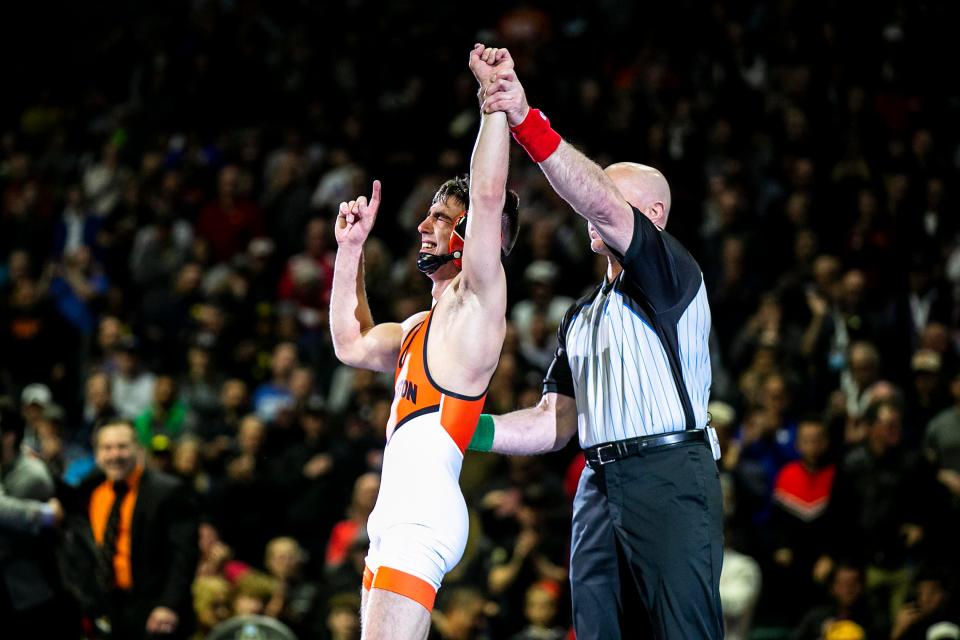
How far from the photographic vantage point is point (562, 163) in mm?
4812

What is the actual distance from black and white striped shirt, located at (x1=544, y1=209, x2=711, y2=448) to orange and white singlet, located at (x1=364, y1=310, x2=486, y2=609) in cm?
47

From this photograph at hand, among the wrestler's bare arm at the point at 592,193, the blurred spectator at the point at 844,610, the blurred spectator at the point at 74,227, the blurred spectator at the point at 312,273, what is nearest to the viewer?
the wrestler's bare arm at the point at 592,193

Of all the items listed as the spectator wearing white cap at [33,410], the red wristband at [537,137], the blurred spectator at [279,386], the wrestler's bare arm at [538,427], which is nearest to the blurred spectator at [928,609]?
the wrestler's bare arm at [538,427]

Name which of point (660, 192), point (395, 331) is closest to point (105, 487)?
point (395, 331)

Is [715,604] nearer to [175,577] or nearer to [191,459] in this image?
[175,577]

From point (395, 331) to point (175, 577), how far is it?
143 inches

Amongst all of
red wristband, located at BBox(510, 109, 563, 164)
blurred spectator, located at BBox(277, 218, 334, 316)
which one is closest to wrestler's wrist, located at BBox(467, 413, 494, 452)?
red wristband, located at BBox(510, 109, 563, 164)

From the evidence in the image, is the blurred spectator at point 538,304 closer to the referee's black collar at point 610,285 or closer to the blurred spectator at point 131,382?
the blurred spectator at point 131,382

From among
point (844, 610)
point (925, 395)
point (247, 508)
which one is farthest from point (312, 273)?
point (844, 610)

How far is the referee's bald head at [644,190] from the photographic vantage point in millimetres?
5352

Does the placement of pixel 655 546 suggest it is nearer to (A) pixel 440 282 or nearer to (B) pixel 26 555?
(A) pixel 440 282

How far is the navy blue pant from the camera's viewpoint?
4.98 metres

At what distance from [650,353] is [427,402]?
85cm

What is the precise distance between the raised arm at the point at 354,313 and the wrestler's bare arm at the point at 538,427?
0.63 m
